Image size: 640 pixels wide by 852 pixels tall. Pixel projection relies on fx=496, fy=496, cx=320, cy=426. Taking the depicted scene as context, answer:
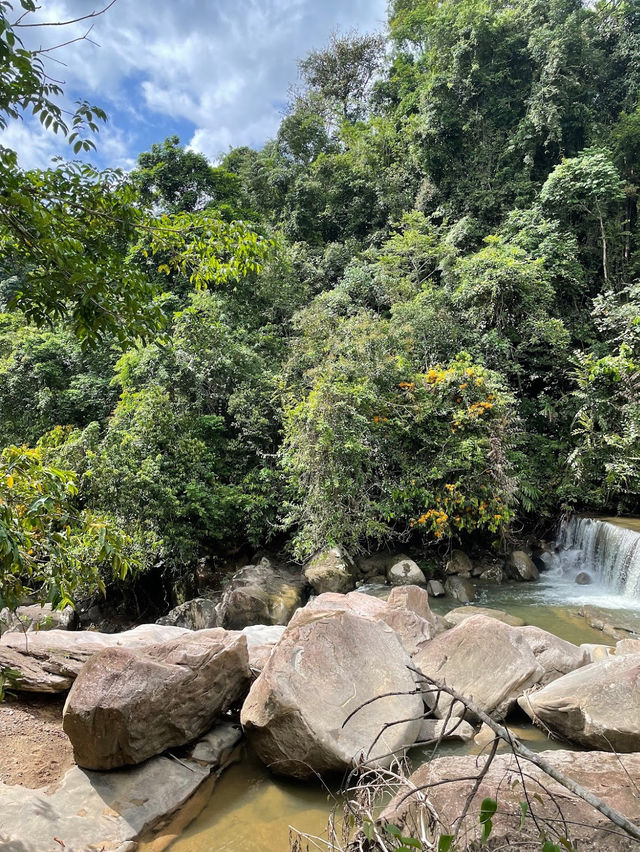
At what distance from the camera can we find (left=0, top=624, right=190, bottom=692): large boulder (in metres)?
4.36

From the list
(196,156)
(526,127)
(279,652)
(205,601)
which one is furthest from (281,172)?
(279,652)

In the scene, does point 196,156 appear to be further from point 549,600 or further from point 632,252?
point 549,600

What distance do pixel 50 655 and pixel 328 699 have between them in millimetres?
2613

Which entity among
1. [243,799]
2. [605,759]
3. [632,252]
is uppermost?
[632,252]

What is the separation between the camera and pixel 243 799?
374 cm

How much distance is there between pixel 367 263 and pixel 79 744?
15377mm

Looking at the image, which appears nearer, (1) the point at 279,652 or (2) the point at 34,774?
(2) the point at 34,774

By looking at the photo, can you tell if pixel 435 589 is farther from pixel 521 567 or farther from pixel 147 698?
pixel 147 698

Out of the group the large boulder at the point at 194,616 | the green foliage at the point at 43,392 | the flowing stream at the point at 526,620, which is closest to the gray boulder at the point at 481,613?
the flowing stream at the point at 526,620

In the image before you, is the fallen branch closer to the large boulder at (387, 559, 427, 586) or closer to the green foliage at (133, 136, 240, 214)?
the large boulder at (387, 559, 427, 586)

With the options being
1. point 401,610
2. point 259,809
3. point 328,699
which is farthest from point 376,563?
point 259,809

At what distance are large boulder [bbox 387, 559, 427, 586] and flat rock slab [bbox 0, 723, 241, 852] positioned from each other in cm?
543

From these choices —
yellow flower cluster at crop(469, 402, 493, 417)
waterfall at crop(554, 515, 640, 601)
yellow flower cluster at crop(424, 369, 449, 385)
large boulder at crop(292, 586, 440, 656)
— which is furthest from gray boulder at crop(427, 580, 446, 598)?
yellow flower cluster at crop(424, 369, 449, 385)

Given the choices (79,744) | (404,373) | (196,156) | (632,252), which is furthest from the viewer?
(196,156)
